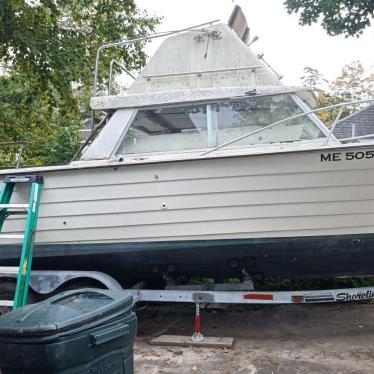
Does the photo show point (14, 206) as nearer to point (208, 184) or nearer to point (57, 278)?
point (57, 278)

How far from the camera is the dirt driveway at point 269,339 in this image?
12.5 feet

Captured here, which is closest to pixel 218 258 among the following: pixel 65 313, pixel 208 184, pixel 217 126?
pixel 208 184

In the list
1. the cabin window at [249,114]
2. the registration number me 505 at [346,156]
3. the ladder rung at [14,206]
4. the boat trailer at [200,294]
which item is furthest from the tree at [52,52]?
the registration number me 505 at [346,156]

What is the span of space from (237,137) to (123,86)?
16.3 metres

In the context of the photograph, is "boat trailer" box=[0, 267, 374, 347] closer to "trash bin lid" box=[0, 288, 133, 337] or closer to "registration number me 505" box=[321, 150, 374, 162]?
"registration number me 505" box=[321, 150, 374, 162]

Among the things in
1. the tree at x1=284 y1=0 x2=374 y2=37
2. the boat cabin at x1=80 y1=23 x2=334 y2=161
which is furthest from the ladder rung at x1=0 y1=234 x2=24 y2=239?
the tree at x1=284 y1=0 x2=374 y2=37

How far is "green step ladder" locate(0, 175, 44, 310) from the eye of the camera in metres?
4.21

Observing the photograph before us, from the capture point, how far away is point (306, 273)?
4.64 metres

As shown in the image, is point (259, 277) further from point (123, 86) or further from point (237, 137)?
point (123, 86)

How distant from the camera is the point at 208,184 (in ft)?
13.7

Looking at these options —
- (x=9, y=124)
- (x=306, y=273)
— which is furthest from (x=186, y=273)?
(x=9, y=124)

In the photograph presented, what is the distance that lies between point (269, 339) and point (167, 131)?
227cm

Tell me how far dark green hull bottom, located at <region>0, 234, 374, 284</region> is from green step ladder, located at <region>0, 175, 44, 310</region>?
0.32 metres

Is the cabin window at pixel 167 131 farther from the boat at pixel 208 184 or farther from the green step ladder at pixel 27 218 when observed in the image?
the green step ladder at pixel 27 218
